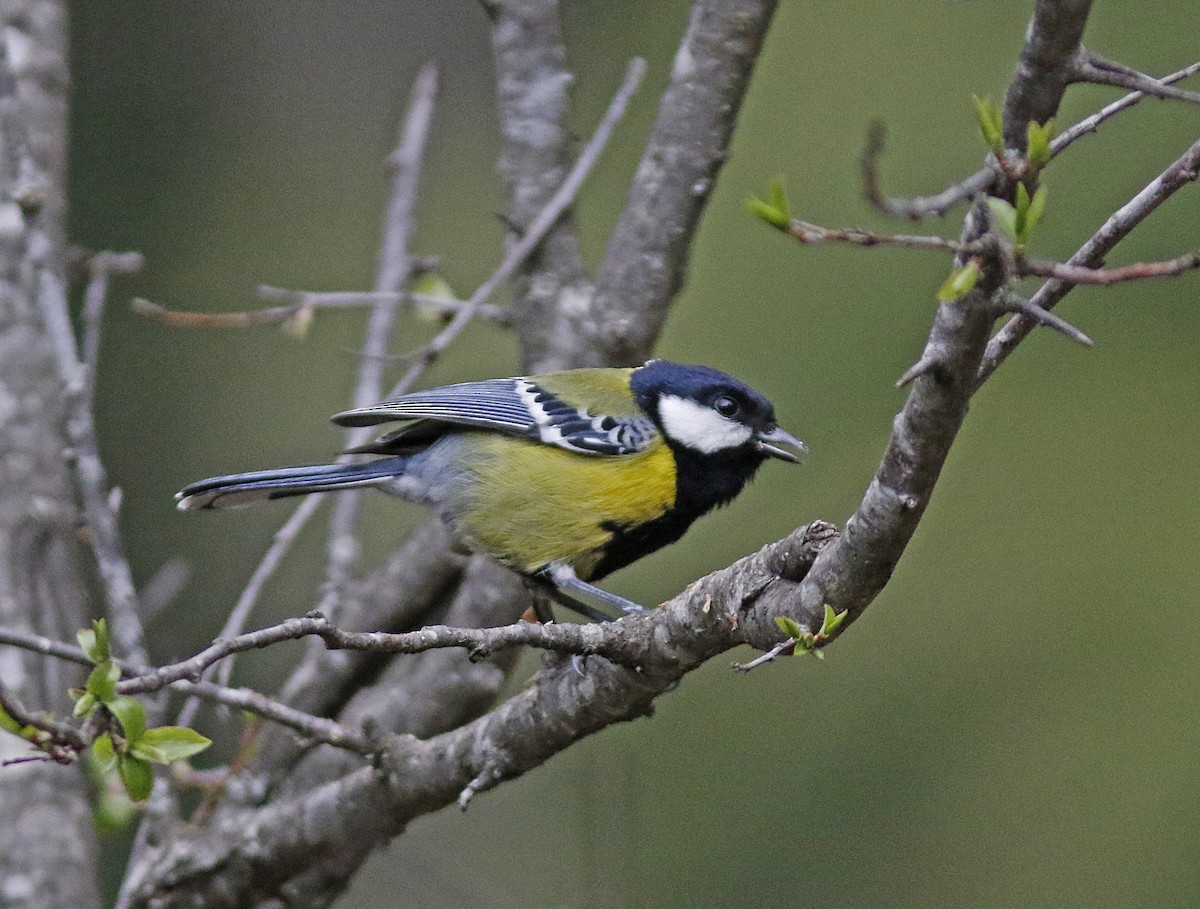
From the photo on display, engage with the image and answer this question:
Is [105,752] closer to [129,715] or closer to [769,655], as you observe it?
[129,715]

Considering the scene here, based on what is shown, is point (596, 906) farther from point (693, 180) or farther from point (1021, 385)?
point (1021, 385)

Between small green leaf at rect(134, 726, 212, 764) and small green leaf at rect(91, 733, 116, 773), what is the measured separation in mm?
29

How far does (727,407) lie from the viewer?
9.75 ft

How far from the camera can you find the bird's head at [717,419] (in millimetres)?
2939

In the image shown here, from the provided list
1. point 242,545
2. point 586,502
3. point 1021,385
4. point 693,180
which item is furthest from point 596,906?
point 242,545

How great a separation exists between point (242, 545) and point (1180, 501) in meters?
3.24

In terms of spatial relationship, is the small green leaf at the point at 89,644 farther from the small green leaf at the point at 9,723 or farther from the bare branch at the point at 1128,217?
the bare branch at the point at 1128,217

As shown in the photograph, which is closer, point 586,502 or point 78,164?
point 586,502

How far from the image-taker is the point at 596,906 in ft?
8.64

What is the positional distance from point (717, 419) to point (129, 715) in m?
1.66

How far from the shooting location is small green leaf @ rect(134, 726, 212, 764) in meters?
1.64

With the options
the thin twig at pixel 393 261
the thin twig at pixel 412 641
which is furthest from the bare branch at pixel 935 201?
the thin twig at pixel 393 261

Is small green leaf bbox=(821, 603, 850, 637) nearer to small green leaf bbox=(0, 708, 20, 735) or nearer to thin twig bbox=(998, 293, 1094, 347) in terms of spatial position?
thin twig bbox=(998, 293, 1094, 347)

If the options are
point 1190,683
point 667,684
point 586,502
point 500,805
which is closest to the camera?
point 667,684
